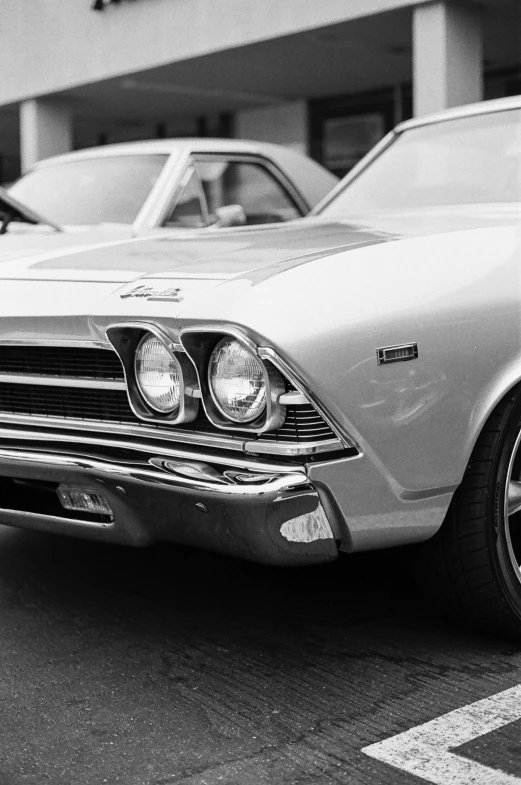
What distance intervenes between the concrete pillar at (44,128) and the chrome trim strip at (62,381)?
14346 millimetres

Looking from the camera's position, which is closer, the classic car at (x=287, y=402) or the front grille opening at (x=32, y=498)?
the classic car at (x=287, y=402)

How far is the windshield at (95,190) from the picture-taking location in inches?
227

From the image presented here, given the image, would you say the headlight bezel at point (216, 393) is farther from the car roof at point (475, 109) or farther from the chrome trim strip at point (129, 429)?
the car roof at point (475, 109)

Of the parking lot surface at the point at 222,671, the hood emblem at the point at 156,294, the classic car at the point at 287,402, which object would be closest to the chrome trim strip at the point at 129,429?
the classic car at the point at 287,402

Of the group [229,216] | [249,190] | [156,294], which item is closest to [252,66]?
[249,190]

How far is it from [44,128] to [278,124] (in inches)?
141

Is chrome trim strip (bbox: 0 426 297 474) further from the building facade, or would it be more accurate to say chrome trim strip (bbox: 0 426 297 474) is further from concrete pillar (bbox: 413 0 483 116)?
the building facade

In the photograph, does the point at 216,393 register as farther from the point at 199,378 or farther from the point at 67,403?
the point at 67,403

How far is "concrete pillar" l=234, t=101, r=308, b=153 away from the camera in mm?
16500

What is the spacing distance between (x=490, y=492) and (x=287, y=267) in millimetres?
755

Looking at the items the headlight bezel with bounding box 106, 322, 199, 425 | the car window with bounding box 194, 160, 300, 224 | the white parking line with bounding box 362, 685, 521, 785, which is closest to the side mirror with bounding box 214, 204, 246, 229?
the car window with bounding box 194, 160, 300, 224

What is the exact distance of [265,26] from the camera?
1230 centimetres

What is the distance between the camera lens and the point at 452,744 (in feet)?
7.58

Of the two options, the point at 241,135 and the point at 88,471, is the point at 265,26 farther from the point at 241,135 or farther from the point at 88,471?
the point at 88,471
